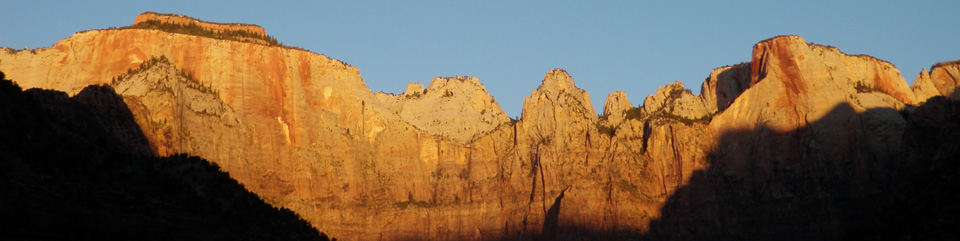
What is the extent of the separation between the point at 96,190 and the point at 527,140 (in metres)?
81.5

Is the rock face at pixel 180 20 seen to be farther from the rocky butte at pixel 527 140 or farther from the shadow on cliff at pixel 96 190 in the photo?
the shadow on cliff at pixel 96 190

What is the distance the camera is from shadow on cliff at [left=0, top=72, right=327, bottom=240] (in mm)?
41250

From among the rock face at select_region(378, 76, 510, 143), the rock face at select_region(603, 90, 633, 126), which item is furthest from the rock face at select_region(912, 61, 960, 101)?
the rock face at select_region(378, 76, 510, 143)

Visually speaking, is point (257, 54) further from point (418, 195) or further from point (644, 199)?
point (644, 199)

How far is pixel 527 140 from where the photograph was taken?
125m

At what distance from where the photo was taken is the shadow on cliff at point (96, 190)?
41.2 metres

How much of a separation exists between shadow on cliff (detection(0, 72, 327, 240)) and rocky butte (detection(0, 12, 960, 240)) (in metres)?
49.1

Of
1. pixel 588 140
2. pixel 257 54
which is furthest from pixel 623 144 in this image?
pixel 257 54

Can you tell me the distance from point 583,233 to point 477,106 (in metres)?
24.1

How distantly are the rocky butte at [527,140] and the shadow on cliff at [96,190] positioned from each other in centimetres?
4905

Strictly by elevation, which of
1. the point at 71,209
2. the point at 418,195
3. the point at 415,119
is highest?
the point at 415,119

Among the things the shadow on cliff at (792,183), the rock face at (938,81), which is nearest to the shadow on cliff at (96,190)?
the shadow on cliff at (792,183)

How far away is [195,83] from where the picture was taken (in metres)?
113

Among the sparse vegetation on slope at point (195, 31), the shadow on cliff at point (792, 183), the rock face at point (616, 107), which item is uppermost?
the sparse vegetation on slope at point (195, 31)
